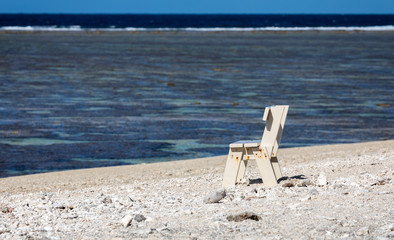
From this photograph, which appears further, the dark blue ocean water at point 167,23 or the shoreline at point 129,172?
the dark blue ocean water at point 167,23

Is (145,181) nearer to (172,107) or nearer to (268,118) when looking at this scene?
(268,118)

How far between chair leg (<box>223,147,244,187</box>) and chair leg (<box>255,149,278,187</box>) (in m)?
0.22

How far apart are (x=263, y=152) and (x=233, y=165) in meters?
0.41

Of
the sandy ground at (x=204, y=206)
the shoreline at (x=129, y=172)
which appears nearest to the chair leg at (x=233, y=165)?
the sandy ground at (x=204, y=206)

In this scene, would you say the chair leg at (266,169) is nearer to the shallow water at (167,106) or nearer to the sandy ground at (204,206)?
the sandy ground at (204,206)

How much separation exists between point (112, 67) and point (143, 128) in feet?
51.5

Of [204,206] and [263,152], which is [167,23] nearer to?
[263,152]

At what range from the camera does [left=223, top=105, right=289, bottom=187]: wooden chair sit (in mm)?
8008

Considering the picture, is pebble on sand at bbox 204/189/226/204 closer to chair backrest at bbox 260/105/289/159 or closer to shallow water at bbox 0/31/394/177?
chair backrest at bbox 260/105/289/159

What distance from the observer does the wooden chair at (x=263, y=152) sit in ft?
26.3

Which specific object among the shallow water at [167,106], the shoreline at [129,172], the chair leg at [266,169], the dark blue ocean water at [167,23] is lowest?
the dark blue ocean water at [167,23]

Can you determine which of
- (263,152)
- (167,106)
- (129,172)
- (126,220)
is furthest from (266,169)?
(167,106)

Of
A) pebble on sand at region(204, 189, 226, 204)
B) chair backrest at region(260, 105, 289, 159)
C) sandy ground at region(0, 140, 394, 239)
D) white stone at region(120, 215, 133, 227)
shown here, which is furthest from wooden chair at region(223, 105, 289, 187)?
white stone at region(120, 215, 133, 227)

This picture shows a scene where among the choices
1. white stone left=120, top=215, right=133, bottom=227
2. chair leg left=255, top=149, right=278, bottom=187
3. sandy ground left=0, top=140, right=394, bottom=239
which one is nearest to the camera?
sandy ground left=0, top=140, right=394, bottom=239
